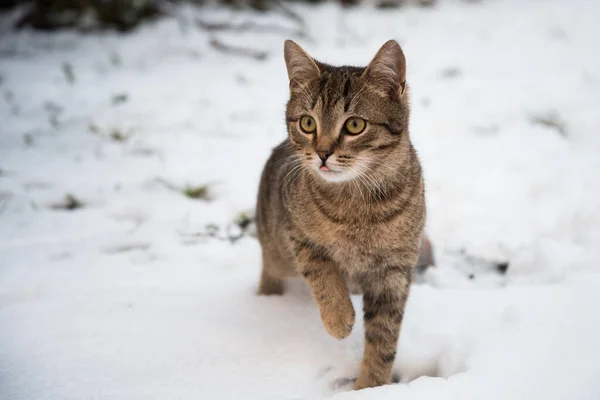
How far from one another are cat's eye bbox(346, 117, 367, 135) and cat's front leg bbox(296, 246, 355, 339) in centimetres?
52

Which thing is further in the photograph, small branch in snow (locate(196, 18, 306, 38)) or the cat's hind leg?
small branch in snow (locate(196, 18, 306, 38))

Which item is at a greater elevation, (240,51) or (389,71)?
(389,71)

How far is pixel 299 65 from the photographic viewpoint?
2121mm

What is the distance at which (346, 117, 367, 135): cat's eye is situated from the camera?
193cm

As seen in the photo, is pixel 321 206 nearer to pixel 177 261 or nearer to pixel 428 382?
pixel 428 382

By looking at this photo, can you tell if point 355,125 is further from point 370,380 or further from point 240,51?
point 240,51

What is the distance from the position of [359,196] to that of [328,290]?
401 mm

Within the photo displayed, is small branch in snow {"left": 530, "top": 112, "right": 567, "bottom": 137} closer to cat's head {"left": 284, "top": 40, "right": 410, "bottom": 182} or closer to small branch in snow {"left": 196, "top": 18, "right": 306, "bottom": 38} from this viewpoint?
cat's head {"left": 284, "top": 40, "right": 410, "bottom": 182}

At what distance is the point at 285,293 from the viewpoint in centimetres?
259

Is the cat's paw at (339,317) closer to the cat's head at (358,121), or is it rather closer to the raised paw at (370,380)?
the raised paw at (370,380)

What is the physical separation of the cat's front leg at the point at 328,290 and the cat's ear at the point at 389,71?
731 millimetres

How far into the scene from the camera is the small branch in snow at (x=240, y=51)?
5531 millimetres

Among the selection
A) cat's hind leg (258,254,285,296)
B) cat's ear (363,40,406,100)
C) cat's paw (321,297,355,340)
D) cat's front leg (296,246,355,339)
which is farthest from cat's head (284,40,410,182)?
cat's hind leg (258,254,285,296)

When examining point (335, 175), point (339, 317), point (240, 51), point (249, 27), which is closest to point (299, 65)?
point (335, 175)
